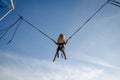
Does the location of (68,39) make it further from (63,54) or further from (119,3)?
(119,3)

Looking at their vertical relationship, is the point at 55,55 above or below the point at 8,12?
below

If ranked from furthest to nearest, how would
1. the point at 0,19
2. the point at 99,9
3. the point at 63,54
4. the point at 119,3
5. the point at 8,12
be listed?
the point at 63,54, the point at 8,12, the point at 0,19, the point at 99,9, the point at 119,3

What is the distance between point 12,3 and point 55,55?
19.9 ft

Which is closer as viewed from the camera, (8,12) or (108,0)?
(108,0)

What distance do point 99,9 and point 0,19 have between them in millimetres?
7901

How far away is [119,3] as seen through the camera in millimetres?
9016

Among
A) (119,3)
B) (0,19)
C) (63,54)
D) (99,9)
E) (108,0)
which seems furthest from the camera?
(63,54)

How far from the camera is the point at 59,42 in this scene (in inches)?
613

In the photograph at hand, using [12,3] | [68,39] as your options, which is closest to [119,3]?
[68,39]

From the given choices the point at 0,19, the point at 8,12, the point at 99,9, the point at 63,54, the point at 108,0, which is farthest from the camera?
the point at 63,54

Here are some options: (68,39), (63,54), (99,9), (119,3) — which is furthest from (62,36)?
(119,3)

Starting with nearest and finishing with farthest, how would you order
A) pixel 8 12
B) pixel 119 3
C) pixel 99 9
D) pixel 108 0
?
pixel 119 3
pixel 108 0
pixel 99 9
pixel 8 12

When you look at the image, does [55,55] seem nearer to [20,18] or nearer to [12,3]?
[20,18]

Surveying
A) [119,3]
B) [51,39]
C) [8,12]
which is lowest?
[119,3]
